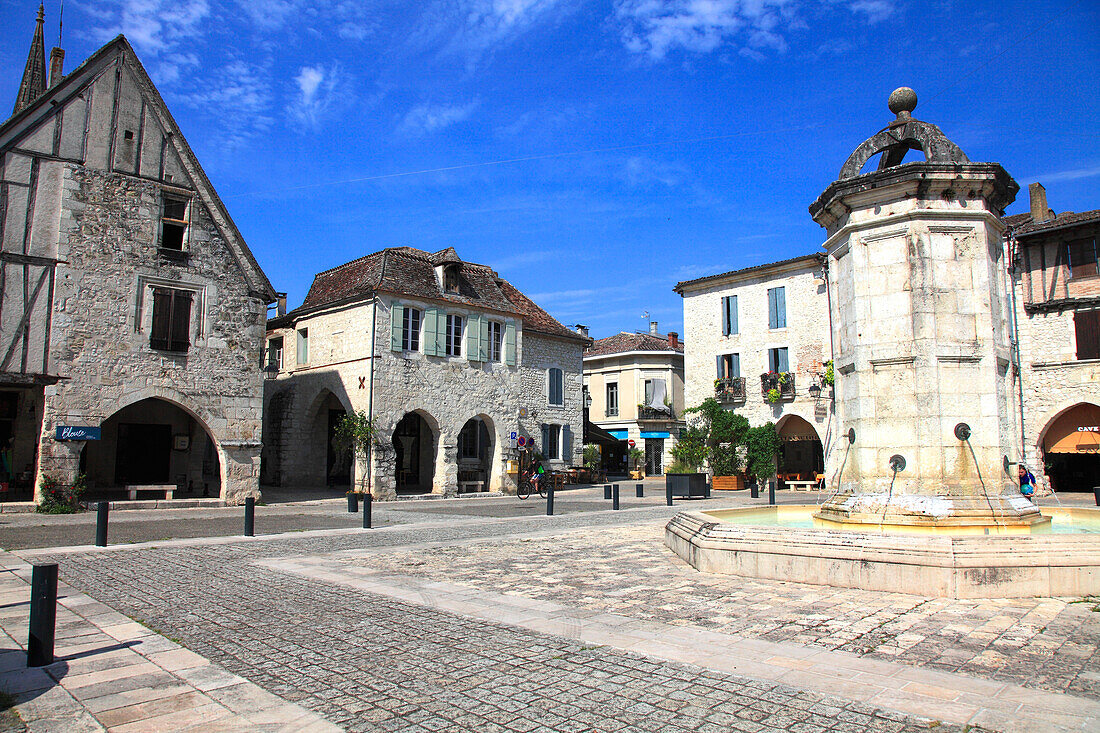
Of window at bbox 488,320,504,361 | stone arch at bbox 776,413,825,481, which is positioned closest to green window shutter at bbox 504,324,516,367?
window at bbox 488,320,504,361

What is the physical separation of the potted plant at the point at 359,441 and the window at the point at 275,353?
767 cm

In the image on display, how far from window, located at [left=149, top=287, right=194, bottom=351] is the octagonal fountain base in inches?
644

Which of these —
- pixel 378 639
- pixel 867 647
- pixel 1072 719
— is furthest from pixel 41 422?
pixel 1072 719

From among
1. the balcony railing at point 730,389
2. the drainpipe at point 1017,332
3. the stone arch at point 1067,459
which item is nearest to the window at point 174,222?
the balcony railing at point 730,389

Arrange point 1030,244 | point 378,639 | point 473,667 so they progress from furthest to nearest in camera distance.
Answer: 1. point 1030,244
2. point 378,639
3. point 473,667

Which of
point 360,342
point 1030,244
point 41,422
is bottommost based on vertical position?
point 41,422

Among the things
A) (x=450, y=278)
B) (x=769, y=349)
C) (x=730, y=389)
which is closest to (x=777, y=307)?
(x=769, y=349)

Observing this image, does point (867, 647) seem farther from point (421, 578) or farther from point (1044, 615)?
point (421, 578)

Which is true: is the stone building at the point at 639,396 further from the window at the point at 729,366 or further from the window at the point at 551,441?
the window at the point at 551,441

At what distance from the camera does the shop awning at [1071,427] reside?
24.5 meters

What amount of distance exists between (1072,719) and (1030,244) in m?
27.8

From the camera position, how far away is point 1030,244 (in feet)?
85.8

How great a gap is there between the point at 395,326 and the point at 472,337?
3356 mm

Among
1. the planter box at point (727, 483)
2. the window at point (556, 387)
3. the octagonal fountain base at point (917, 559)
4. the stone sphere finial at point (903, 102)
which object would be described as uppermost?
the stone sphere finial at point (903, 102)
